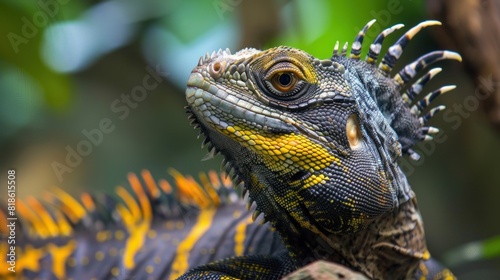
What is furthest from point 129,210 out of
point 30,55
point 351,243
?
point 30,55

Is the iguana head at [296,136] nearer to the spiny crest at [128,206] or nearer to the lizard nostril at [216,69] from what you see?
the lizard nostril at [216,69]

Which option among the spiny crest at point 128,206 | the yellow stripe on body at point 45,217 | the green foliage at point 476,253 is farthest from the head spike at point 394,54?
the yellow stripe on body at point 45,217

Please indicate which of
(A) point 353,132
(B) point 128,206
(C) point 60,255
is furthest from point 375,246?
(C) point 60,255

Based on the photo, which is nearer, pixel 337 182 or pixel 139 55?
pixel 337 182

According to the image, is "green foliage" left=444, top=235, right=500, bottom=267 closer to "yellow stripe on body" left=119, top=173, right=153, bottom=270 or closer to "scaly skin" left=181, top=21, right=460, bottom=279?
"scaly skin" left=181, top=21, right=460, bottom=279

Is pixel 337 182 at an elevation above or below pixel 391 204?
above

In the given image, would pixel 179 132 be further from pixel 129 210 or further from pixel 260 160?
pixel 260 160
